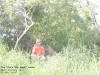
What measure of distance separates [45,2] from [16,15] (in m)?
1.31

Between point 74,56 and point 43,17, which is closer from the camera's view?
point 74,56

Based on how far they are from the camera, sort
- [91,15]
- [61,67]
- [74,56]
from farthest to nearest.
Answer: [91,15] → [61,67] → [74,56]

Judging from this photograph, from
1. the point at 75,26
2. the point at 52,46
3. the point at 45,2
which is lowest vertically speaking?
the point at 52,46

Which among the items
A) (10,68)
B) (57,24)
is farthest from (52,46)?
(10,68)

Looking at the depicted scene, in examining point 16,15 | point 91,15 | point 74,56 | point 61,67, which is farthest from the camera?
point 91,15

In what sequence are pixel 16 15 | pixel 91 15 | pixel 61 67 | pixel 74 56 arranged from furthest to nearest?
1. pixel 91 15
2. pixel 16 15
3. pixel 61 67
4. pixel 74 56

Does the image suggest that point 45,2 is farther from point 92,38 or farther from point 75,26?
point 92,38

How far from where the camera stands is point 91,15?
11.8 m

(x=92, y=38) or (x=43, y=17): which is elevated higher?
(x=43, y=17)

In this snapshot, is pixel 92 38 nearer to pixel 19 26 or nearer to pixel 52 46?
pixel 52 46

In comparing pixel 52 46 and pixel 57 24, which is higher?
pixel 57 24

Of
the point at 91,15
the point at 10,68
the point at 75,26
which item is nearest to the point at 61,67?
the point at 10,68

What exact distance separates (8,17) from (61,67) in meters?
7.33

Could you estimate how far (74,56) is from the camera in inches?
139
